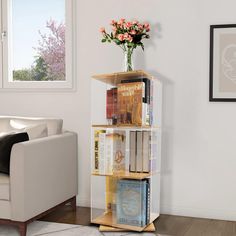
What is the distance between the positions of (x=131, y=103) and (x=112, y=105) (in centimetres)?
20

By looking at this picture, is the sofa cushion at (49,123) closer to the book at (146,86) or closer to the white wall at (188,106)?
the white wall at (188,106)

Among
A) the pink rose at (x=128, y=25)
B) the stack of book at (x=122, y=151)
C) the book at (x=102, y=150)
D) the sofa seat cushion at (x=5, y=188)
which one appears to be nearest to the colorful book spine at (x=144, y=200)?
the stack of book at (x=122, y=151)

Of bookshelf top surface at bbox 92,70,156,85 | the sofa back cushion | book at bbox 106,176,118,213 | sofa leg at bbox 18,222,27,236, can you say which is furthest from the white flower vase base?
sofa leg at bbox 18,222,27,236

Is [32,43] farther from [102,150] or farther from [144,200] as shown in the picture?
[144,200]

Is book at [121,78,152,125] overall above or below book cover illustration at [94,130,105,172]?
above

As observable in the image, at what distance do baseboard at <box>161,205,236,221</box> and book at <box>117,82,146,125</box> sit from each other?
0.99 meters

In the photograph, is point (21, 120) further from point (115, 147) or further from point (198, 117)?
point (198, 117)

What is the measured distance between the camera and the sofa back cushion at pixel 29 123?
379 centimetres

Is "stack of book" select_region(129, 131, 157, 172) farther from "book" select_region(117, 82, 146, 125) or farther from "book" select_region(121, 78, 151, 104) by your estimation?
"book" select_region(121, 78, 151, 104)

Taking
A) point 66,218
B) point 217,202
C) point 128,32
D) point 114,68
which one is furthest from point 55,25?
point 217,202

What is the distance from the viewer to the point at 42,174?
341 cm

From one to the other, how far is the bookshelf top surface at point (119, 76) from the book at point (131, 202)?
2.61 ft

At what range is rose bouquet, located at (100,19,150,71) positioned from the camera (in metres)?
3.52

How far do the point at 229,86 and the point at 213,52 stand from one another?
12.4 inches
